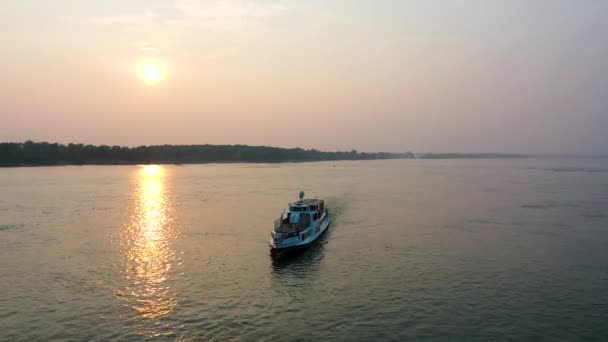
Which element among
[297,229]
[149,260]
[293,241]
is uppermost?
[297,229]

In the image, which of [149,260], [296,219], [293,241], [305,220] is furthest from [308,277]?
[149,260]

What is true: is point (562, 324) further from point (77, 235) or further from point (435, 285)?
point (77, 235)

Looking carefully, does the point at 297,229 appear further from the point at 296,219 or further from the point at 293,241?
the point at 293,241

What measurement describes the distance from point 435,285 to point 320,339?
566 inches

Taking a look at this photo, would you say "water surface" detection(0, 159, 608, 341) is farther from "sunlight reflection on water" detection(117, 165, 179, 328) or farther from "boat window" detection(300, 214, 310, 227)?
"boat window" detection(300, 214, 310, 227)

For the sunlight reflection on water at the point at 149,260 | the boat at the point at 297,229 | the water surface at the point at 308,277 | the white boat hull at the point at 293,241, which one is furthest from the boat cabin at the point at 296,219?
the sunlight reflection on water at the point at 149,260

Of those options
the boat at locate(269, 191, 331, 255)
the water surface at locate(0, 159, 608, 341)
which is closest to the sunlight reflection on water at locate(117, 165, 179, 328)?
the water surface at locate(0, 159, 608, 341)

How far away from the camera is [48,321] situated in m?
31.0

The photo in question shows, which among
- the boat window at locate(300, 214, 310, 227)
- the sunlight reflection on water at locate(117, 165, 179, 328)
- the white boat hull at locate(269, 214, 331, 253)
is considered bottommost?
the sunlight reflection on water at locate(117, 165, 179, 328)

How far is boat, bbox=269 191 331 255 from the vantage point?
158ft

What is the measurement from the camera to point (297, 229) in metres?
52.5

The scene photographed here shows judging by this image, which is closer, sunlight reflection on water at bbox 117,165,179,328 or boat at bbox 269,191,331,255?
sunlight reflection on water at bbox 117,165,179,328

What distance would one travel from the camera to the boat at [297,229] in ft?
158

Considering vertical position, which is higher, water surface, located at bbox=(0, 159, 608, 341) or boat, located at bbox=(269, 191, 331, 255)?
boat, located at bbox=(269, 191, 331, 255)
